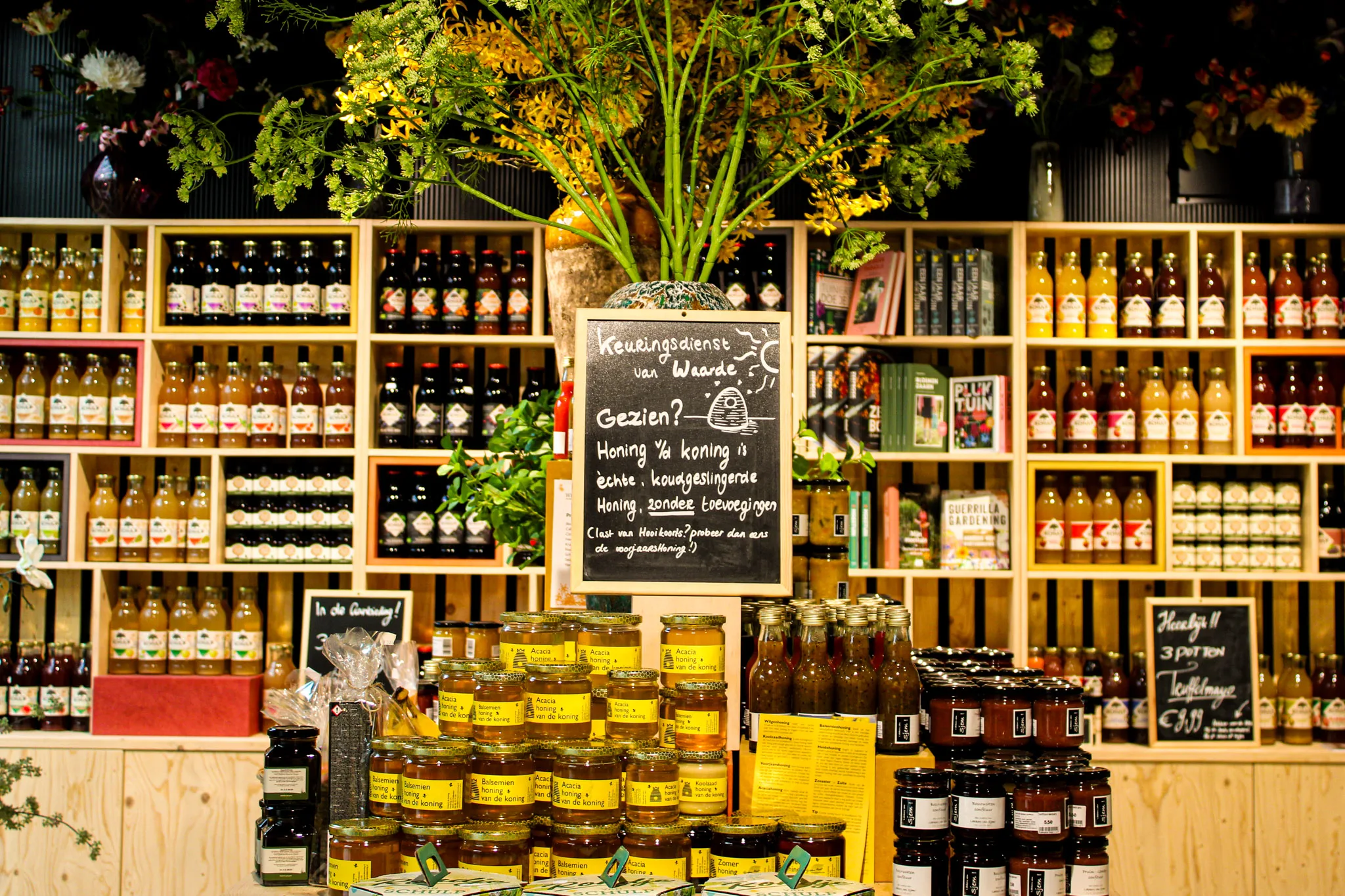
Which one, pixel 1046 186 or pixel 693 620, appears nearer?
pixel 693 620

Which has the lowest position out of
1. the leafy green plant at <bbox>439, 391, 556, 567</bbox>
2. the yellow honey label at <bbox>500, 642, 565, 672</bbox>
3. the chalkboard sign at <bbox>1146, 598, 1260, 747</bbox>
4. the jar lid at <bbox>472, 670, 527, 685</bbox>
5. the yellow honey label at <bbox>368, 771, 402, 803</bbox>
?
the chalkboard sign at <bbox>1146, 598, 1260, 747</bbox>

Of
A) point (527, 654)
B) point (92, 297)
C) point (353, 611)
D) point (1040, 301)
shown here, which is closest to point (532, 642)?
point (527, 654)

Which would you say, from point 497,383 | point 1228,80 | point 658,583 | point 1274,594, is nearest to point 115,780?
point 497,383

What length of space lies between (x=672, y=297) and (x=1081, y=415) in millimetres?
2371

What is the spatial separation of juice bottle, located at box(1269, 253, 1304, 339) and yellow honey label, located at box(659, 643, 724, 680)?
9.60ft

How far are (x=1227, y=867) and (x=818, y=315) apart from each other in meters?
2.05

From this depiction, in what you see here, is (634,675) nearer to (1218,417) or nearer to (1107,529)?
(1107,529)

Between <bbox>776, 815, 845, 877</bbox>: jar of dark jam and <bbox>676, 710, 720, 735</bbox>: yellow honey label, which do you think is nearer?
<bbox>776, 815, 845, 877</bbox>: jar of dark jam

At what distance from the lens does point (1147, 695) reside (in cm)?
372

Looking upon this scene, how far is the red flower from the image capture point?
3.68m

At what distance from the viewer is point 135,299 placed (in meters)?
3.82

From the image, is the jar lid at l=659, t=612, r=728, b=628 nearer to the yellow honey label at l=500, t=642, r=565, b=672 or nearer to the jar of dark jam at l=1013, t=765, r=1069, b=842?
the yellow honey label at l=500, t=642, r=565, b=672

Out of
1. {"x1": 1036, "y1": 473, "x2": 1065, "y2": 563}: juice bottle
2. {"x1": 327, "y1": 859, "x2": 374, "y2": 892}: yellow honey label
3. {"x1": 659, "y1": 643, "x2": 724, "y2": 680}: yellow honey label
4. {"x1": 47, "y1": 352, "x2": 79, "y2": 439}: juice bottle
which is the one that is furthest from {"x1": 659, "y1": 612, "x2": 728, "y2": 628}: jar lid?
{"x1": 47, "y1": 352, "x2": 79, "y2": 439}: juice bottle

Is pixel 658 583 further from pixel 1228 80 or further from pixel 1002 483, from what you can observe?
pixel 1228 80
